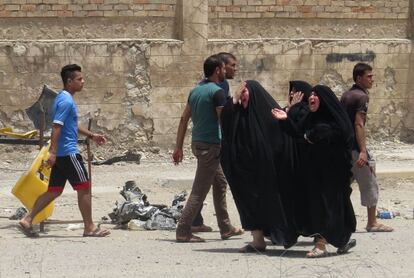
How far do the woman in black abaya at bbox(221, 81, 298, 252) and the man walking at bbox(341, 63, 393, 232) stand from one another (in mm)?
1226

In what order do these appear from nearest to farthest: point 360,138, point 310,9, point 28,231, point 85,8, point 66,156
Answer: point 66,156, point 28,231, point 360,138, point 85,8, point 310,9

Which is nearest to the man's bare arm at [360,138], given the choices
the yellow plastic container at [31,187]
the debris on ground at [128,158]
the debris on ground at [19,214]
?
the yellow plastic container at [31,187]

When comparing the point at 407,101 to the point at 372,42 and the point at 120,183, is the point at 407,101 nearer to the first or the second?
the point at 372,42

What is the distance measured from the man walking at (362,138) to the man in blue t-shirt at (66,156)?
2.41 metres

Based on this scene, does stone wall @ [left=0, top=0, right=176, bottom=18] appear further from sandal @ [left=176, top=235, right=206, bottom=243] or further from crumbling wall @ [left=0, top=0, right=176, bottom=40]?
sandal @ [left=176, top=235, right=206, bottom=243]

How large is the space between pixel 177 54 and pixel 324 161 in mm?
7213

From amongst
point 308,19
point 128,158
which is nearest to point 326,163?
point 128,158

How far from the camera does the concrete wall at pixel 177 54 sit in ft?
48.6

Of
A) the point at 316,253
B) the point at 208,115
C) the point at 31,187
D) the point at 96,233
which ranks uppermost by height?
the point at 208,115

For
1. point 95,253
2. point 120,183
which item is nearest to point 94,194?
point 120,183

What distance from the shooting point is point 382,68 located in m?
16.4

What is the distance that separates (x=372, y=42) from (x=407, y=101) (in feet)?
3.78

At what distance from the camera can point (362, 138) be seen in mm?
9523

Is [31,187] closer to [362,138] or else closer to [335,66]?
[362,138]
